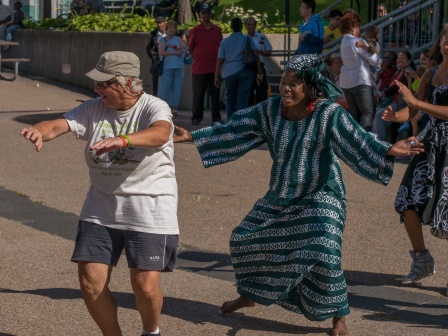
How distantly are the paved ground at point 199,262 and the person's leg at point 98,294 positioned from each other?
0.62 m

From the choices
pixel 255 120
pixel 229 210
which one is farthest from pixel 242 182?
pixel 255 120

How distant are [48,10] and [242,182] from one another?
58.8ft

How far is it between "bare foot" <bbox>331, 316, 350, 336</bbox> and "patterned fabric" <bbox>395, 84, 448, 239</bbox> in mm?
1263

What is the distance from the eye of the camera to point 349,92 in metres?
13.6

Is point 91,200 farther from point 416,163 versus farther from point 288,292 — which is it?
point 416,163

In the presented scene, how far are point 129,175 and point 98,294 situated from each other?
0.60 metres

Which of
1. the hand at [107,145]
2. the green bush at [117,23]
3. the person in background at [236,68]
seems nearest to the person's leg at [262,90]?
the person in background at [236,68]

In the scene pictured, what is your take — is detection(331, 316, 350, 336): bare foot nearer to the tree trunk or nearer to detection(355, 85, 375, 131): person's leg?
detection(355, 85, 375, 131): person's leg

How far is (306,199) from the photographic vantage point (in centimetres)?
566

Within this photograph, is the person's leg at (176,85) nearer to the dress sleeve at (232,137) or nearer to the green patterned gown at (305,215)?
the dress sleeve at (232,137)

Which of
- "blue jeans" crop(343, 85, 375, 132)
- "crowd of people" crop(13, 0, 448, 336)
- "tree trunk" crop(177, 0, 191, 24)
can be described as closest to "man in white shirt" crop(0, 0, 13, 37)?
"tree trunk" crop(177, 0, 191, 24)

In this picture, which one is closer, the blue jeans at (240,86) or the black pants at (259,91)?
the blue jeans at (240,86)

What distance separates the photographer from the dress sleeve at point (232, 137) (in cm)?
592

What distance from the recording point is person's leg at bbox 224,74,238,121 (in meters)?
14.9
